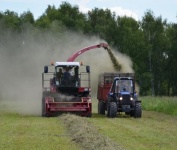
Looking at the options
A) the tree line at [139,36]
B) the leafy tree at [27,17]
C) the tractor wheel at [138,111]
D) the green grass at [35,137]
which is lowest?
the green grass at [35,137]

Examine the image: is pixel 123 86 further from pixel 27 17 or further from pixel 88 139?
pixel 27 17

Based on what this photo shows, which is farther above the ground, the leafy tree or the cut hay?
the leafy tree

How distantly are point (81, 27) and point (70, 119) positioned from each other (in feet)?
199

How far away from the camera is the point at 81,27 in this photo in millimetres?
85938

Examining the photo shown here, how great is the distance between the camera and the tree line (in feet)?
279

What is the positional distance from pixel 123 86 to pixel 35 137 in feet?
42.1

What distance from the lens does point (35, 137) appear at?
1945 cm

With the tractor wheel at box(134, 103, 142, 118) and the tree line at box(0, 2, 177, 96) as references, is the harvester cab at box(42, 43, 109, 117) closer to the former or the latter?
the tractor wheel at box(134, 103, 142, 118)

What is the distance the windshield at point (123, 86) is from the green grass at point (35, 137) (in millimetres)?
7451

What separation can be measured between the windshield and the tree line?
5051 centimetres

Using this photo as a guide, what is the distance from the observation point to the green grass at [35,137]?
16898 mm

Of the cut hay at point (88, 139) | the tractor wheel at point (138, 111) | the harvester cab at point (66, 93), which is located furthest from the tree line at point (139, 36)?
the cut hay at point (88, 139)

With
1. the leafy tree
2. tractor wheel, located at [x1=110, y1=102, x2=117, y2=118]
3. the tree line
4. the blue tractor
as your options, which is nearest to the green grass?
tractor wheel, located at [x1=110, y1=102, x2=117, y2=118]

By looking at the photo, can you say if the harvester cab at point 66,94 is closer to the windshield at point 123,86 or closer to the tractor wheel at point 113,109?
the tractor wheel at point 113,109
